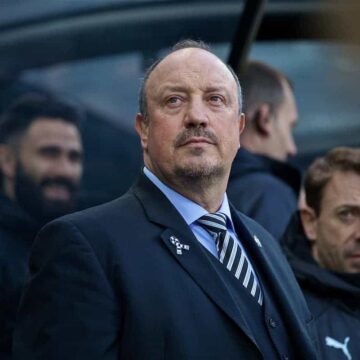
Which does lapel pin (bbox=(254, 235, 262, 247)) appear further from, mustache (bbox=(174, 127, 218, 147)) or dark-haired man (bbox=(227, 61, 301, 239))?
dark-haired man (bbox=(227, 61, 301, 239))

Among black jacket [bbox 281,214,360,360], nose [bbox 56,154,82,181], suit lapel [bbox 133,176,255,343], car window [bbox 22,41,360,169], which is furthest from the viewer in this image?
car window [bbox 22,41,360,169]

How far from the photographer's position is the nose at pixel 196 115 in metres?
2.90

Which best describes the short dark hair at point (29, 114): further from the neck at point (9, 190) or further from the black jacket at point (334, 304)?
the black jacket at point (334, 304)

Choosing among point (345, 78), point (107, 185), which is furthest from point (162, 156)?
point (345, 78)

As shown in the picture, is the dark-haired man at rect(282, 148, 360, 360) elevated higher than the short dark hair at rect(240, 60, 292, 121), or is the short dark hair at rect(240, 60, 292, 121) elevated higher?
the short dark hair at rect(240, 60, 292, 121)

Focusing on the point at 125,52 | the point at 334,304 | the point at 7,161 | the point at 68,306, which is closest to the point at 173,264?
the point at 68,306

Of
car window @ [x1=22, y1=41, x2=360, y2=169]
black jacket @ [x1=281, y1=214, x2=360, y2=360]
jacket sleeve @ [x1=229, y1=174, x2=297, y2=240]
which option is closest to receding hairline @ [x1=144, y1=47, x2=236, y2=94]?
black jacket @ [x1=281, y1=214, x2=360, y2=360]

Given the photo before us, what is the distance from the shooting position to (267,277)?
9.92 ft

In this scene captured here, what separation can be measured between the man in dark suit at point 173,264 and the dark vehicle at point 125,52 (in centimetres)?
199

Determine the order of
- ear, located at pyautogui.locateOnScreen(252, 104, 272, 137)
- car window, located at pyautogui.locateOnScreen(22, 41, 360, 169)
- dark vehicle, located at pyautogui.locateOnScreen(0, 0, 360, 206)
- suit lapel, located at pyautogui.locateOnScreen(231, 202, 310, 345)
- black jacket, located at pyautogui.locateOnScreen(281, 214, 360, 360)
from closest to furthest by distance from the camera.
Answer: suit lapel, located at pyautogui.locateOnScreen(231, 202, 310, 345) < black jacket, located at pyautogui.locateOnScreen(281, 214, 360, 360) < ear, located at pyautogui.locateOnScreen(252, 104, 272, 137) < dark vehicle, located at pyautogui.locateOnScreen(0, 0, 360, 206) < car window, located at pyautogui.locateOnScreen(22, 41, 360, 169)

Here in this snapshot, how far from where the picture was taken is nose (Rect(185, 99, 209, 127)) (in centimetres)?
290

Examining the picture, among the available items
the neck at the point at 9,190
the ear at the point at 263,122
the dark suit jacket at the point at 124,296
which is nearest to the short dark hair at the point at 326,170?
the ear at the point at 263,122

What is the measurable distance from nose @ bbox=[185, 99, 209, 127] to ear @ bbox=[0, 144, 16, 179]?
197cm

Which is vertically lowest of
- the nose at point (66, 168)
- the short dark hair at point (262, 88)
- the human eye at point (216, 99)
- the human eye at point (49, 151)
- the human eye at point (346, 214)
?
the nose at point (66, 168)
